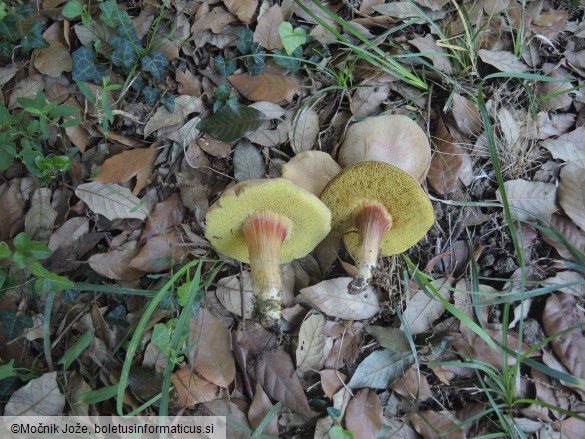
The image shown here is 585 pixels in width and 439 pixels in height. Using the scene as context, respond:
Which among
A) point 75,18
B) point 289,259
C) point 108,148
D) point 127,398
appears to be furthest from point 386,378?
point 75,18

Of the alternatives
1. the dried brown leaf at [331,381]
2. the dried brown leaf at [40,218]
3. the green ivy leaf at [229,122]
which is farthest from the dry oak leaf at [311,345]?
the dried brown leaf at [40,218]

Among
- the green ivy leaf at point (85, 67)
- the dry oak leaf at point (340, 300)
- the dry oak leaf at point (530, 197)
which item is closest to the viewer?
the dry oak leaf at point (340, 300)

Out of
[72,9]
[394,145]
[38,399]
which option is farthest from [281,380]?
[72,9]

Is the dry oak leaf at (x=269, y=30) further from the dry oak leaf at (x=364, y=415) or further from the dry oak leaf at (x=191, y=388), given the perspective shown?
the dry oak leaf at (x=364, y=415)

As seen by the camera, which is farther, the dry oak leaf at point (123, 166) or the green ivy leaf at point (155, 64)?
the green ivy leaf at point (155, 64)

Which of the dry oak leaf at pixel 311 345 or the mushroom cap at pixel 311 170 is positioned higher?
the mushroom cap at pixel 311 170

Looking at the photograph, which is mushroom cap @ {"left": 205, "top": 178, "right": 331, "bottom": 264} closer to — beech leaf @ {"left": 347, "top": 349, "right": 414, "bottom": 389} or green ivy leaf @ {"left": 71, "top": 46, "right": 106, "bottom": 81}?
beech leaf @ {"left": 347, "top": 349, "right": 414, "bottom": 389}

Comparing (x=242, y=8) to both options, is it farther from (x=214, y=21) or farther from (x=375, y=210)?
(x=375, y=210)

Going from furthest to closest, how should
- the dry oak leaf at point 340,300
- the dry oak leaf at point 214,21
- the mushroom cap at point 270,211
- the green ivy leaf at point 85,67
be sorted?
the dry oak leaf at point 214,21, the green ivy leaf at point 85,67, the dry oak leaf at point 340,300, the mushroom cap at point 270,211
